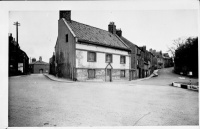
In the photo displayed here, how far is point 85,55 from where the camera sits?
460 inches

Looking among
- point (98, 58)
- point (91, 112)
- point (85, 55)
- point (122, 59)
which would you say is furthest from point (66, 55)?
point (91, 112)

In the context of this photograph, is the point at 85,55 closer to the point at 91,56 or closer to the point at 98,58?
the point at 91,56

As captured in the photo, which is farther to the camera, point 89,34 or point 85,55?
point 89,34

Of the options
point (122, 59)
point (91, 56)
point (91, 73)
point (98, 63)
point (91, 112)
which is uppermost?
point (91, 56)

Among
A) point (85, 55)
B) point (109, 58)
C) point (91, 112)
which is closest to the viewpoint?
point (91, 112)

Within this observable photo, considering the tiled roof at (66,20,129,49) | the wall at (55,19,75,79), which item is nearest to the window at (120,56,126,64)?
the tiled roof at (66,20,129,49)

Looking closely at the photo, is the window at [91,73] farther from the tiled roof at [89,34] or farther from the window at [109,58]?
the tiled roof at [89,34]

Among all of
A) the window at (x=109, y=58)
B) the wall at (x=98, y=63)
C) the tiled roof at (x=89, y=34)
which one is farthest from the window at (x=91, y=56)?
the window at (x=109, y=58)

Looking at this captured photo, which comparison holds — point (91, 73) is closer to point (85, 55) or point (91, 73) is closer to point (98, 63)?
point (98, 63)

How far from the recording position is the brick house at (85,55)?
36.5 feet

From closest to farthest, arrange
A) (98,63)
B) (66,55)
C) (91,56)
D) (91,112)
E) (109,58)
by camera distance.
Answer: (91,112)
(66,55)
(91,56)
(98,63)
(109,58)

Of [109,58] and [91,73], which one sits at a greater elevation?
[109,58]

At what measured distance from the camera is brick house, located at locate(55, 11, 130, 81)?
36.5ft

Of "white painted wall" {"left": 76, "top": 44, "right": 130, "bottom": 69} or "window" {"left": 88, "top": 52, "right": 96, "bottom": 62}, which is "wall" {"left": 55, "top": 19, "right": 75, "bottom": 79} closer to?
"white painted wall" {"left": 76, "top": 44, "right": 130, "bottom": 69}
